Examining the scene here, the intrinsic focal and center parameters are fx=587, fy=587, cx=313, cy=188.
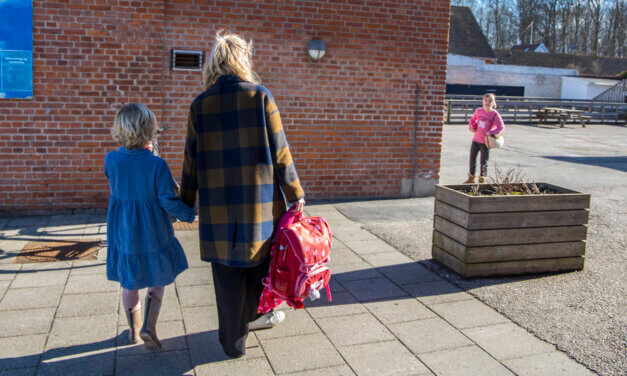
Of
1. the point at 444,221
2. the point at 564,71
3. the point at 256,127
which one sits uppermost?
the point at 564,71

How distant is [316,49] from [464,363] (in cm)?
537

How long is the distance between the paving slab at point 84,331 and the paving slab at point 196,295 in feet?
1.89

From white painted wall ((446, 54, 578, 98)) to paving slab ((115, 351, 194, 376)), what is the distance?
37651 millimetres

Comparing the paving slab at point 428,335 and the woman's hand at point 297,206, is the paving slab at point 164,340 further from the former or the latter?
the paving slab at point 428,335

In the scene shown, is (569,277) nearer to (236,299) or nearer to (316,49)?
(236,299)

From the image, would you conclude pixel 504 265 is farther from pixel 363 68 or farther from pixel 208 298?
pixel 363 68

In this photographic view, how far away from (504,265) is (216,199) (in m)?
3.01

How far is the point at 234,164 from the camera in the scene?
3.38 m

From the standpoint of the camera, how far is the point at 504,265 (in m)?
5.27

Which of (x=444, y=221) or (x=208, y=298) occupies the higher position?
(x=444, y=221)

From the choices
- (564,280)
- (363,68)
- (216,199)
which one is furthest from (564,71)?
(216,199)

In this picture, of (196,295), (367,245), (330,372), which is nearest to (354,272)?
(367,245)

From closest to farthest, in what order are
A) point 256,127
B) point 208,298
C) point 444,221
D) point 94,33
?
point 256,127 → point 208,298 → point 444,221 → point 94,33

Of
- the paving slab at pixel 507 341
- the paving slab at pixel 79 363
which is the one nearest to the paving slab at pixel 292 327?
the paving slab at pixel 79 363
